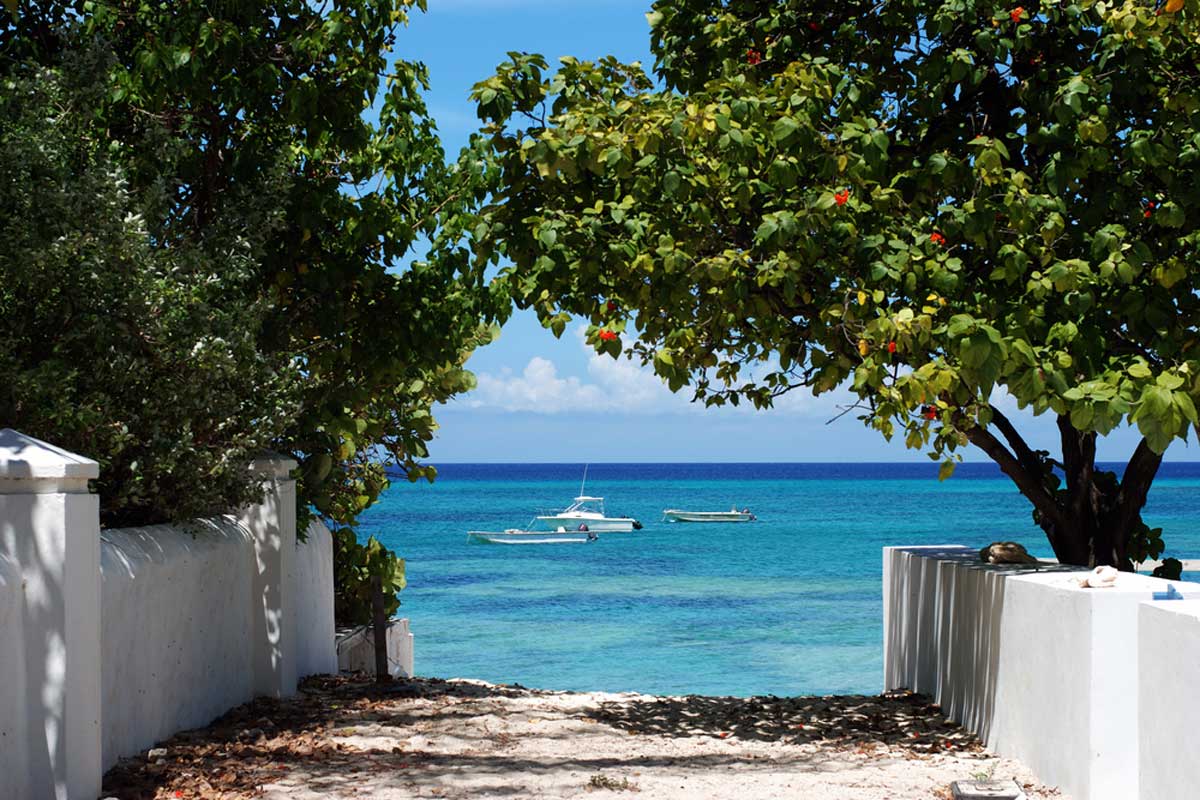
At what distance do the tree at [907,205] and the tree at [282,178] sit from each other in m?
1.26

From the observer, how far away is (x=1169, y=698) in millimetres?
5426

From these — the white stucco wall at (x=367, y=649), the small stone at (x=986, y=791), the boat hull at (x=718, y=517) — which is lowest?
the boat hull at (x=718, y=517)

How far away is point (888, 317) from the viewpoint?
7.85 meters

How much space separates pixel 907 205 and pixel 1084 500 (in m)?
3.26

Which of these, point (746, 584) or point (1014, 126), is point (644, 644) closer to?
point (746, 584)

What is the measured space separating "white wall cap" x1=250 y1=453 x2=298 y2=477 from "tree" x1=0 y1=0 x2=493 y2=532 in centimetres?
61

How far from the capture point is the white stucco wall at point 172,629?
24.0 feet

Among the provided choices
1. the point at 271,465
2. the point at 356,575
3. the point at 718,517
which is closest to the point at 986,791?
the point at 271,465

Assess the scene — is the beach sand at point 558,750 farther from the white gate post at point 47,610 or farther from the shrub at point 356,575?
the shrub at point 356,575

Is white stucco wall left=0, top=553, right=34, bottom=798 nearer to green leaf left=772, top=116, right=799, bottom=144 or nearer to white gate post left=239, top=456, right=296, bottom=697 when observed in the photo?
white gate post left=239, top=456, right=296, bottom=697

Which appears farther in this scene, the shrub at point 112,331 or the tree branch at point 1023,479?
the tree branch at point 1023,479

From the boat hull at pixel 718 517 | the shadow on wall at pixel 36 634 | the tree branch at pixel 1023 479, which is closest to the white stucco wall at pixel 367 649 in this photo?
Answer: the tree branch at pixel 1023 479

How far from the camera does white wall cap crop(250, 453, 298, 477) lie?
10188 millimetres

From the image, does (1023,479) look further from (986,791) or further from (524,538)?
(524,538)
